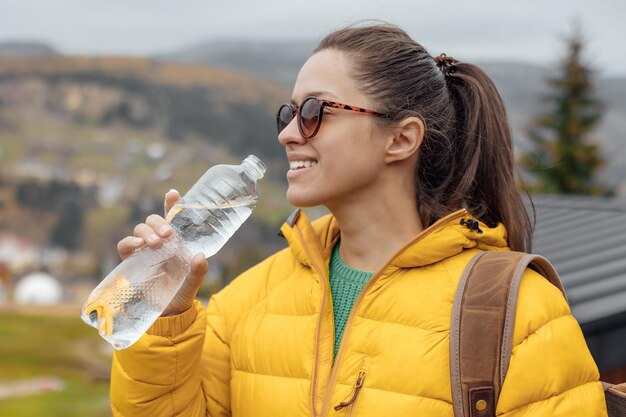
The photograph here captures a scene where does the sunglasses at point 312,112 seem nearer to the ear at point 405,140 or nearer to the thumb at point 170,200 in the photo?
the ear at point 405,140

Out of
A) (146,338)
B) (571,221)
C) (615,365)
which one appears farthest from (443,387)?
(571,221)

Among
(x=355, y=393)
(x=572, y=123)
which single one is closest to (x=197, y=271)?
(x=355, y=393)

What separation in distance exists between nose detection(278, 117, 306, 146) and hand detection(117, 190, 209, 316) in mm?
302

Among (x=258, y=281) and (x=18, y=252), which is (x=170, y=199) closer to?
(x=258, y=281)

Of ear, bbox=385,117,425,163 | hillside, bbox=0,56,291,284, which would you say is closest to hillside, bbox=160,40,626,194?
hillside, bbox=0,56,291,284

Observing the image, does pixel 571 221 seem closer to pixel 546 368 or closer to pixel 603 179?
pixel 546 368

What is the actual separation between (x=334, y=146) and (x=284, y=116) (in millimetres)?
181

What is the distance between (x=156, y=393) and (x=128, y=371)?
3.5 inches

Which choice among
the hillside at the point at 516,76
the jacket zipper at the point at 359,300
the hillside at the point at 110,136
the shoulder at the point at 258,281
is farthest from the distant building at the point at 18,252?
the jacket zipper at the point at 359,300

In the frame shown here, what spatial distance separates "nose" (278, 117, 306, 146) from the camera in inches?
75.5

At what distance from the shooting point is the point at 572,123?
26.5m

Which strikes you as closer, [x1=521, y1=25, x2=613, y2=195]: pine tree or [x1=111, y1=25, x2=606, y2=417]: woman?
[x1=111, y1=25, x2=606, y2=417]: woman

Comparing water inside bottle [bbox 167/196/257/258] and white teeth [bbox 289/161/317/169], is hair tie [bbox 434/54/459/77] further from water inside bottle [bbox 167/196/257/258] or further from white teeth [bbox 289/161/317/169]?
water inside bottle [bbox 167/196/257/258]

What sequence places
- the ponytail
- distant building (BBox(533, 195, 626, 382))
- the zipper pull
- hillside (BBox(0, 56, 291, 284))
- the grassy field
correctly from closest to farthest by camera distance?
1. the zipper pull
2. the ponytail
3. distant building (BBox(533, 195, 626, 382))
4. the grassy field
5. hillside (BBox(0, 56, 291, 284))
